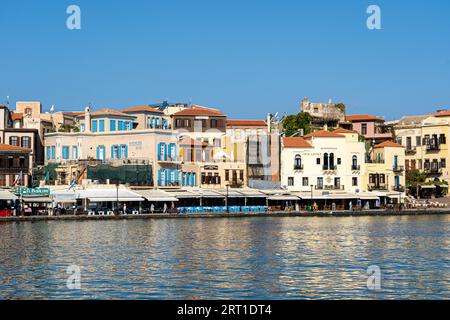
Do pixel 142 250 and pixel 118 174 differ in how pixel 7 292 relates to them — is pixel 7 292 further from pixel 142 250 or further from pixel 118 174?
pixel 118 174

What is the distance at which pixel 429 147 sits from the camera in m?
101

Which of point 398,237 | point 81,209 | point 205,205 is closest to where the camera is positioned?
point 398,237

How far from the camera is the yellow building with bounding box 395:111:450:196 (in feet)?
330

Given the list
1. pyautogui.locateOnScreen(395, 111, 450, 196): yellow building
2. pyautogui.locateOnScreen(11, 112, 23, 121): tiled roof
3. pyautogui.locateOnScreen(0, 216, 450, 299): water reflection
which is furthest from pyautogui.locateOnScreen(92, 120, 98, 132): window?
pyautogui.locateOnScreen(395, 111, 450, 196): yellow building

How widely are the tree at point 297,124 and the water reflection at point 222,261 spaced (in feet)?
148

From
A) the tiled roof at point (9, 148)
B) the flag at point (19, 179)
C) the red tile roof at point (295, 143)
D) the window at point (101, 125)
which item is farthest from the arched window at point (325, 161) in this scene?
the flag at point (19, 179)

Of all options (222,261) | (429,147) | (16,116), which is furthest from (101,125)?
(222,261)

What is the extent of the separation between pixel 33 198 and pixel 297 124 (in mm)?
41726

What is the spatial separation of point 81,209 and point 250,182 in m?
20.6

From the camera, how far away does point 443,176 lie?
10069 cm

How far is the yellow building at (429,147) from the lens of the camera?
330 feet

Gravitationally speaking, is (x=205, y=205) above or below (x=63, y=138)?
below
